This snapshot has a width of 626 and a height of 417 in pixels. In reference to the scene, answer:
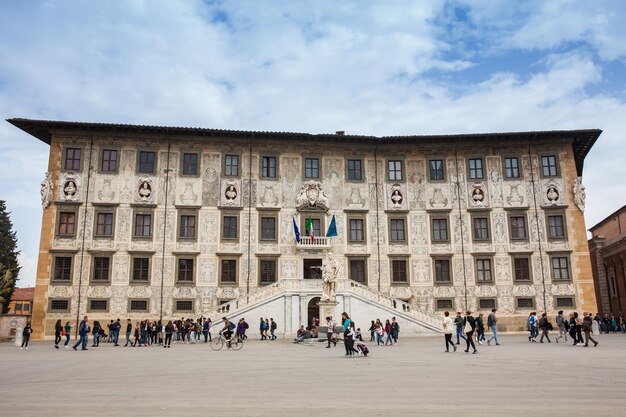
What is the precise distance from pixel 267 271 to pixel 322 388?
24381mm

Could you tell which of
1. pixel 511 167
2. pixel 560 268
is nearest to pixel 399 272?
pixel 560 268

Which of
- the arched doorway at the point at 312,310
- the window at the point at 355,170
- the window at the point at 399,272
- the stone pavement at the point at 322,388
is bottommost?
the stone pavement at the point at 322,388

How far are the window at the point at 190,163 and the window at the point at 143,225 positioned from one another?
12.5 feet

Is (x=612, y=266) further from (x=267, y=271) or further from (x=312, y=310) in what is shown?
(x=267, y=271)

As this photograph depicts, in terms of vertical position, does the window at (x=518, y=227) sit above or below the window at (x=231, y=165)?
below

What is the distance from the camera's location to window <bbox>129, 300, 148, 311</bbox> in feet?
105

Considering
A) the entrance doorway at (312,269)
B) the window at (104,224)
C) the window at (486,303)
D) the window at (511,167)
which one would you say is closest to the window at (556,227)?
the window at (511,167)

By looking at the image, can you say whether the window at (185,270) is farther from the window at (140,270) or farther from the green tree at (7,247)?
the green tree at (7,247)

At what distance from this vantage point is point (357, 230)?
34.9m

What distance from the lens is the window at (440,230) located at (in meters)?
34.9

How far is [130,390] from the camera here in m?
9.30

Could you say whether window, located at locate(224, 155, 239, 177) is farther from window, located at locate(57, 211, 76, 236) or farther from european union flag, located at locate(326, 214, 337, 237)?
window, located at locate(57, 211, 76, 236)

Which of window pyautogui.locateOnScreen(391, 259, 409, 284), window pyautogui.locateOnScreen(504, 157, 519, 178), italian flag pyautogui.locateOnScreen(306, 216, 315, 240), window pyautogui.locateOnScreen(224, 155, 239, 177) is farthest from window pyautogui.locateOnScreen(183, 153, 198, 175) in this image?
window pyautogui.locateOnScreen(504, 157, 519, 178)

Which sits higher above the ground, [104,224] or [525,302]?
[104,224]
